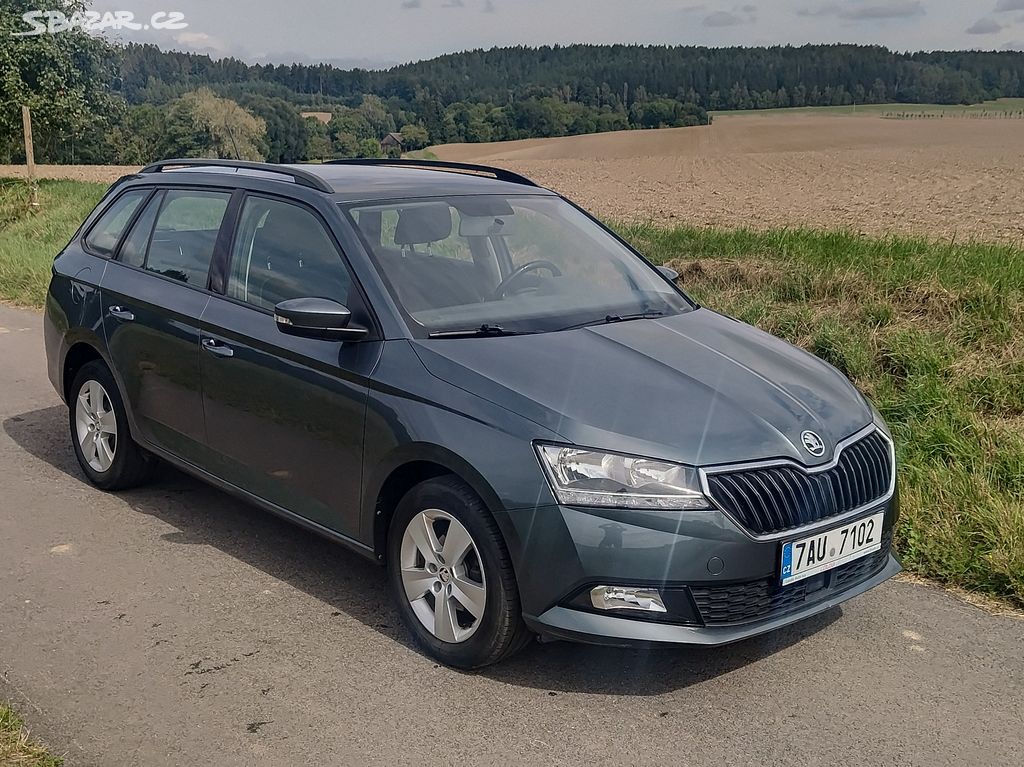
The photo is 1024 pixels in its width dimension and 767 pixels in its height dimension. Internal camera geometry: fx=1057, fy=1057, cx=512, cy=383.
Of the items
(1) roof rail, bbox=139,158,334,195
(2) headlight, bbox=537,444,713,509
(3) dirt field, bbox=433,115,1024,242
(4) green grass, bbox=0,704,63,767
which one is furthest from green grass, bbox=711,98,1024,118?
(4) green grass, bbox=0,704,63,767

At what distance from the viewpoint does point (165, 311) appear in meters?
4.97

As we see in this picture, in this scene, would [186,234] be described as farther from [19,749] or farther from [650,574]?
[650,574]

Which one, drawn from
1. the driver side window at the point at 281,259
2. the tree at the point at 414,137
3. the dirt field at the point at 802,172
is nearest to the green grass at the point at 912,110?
the dirt field at the point at 802,172

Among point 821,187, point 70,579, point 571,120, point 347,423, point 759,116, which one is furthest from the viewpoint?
point 759,116

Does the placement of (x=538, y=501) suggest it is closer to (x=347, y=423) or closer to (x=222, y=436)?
(x=347, y=423)

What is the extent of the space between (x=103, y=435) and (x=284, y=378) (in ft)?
6.25

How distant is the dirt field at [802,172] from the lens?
767 inches

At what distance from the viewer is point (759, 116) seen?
79688 mm

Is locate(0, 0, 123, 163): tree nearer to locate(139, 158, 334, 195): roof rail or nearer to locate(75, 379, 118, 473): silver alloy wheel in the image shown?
locate(139, 158, 334, 195): roof rail

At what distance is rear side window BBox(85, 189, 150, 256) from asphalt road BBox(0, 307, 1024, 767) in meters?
1.73

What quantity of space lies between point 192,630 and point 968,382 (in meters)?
4.81

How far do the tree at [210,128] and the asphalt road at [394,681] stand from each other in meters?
39.8

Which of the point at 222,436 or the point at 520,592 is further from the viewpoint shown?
the point at 222,436

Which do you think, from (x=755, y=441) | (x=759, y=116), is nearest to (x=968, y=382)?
(x=755, y=441)
